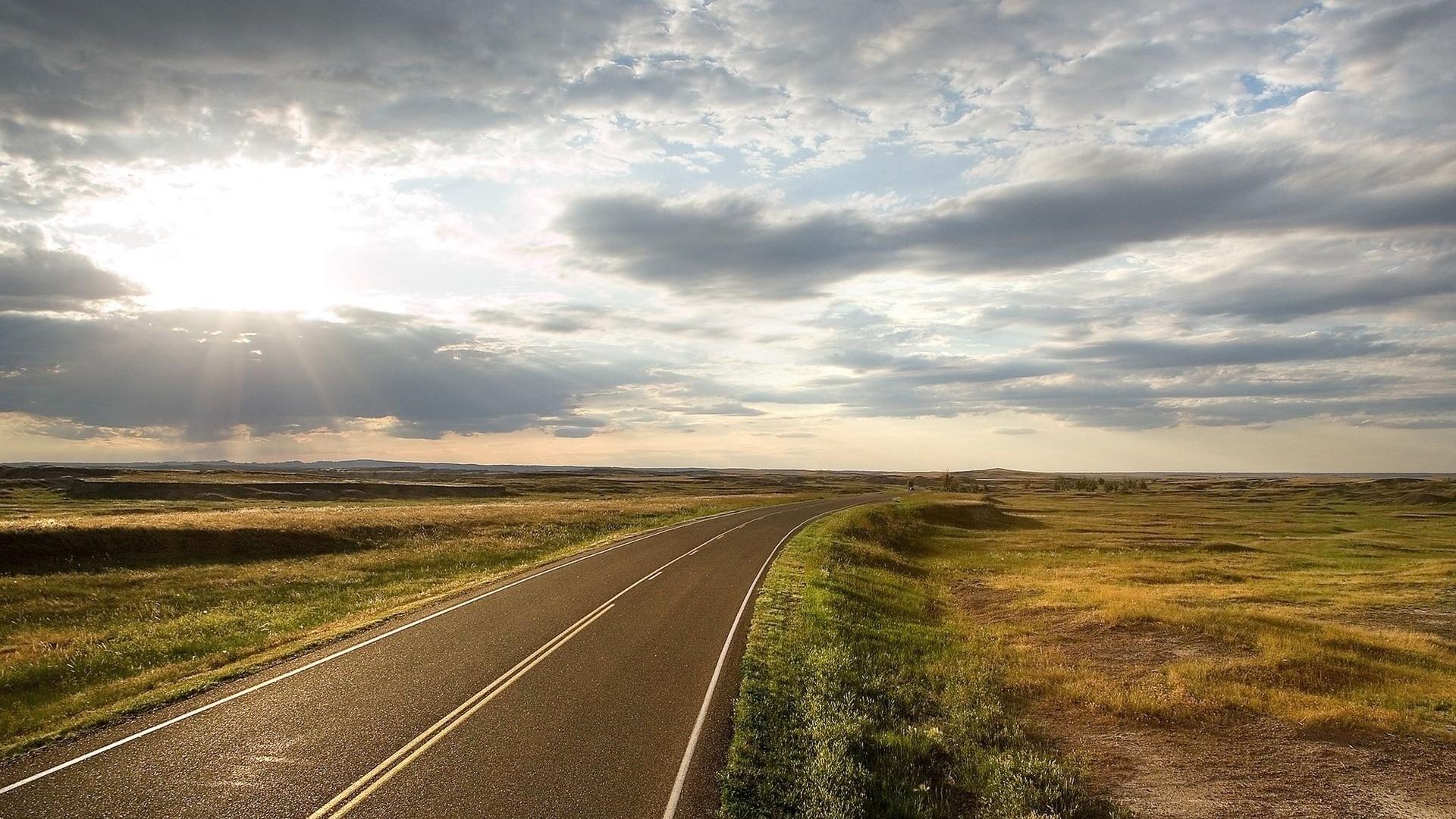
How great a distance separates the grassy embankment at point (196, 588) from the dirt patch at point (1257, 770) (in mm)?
15438

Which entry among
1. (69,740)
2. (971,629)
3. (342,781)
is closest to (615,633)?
(342,781)

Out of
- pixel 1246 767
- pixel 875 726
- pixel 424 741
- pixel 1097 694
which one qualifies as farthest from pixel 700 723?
pixel 1097 694

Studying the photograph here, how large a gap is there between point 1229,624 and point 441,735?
69.3ft

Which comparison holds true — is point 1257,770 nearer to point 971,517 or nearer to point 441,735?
point 441,735

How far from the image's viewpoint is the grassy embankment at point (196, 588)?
14.2 meters

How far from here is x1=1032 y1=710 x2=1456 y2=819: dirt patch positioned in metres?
10.1

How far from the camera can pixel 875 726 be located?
12102 millimetres

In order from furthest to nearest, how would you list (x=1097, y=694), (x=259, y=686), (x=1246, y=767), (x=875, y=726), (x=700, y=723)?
(x=1097, y=694)
(x=259, y=686)
(x=875, y=726)
(x=1246, y=767)
(x=700, y=723)

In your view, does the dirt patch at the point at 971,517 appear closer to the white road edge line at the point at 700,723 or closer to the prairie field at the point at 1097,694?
the prairie field at the point at 1097,694

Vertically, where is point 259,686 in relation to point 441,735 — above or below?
below

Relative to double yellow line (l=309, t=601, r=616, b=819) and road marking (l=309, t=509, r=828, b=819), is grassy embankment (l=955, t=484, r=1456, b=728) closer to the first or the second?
road marking (l=309, t=509, r=828, b=819)

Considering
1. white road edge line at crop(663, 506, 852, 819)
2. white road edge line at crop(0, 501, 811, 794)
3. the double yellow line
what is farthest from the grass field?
white road edge line at crop(0, 501, 811, 794)

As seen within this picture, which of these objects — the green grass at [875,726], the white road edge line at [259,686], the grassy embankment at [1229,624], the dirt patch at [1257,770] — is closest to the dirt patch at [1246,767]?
the dirt patch at [1257,770]

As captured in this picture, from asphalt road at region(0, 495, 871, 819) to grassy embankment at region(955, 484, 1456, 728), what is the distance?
8.37m
